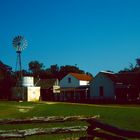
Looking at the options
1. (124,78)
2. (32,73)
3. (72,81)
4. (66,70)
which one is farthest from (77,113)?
(32,73)

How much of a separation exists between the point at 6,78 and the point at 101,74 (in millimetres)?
23157

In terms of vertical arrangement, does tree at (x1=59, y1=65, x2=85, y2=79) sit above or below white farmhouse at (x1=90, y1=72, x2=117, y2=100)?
above

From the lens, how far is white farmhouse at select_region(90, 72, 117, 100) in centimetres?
6382

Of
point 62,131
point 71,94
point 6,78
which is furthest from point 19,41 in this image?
point 62,131

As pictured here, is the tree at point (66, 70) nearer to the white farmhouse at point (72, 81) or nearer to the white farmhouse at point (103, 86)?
the white farmhouse at point (72, 81)

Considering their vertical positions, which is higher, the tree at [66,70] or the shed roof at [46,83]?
the tree at [66,70]

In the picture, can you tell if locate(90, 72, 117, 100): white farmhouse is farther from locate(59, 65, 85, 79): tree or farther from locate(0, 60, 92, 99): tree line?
locate(59, 65, 85, 79): tree

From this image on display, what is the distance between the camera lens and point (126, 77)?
2554 inches

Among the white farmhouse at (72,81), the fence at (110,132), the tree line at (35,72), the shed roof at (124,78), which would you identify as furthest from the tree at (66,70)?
the fence at (110,132)

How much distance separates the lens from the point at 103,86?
6481cm

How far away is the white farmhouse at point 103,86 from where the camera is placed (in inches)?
2512

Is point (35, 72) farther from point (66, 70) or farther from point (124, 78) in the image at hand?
point (124, 78)

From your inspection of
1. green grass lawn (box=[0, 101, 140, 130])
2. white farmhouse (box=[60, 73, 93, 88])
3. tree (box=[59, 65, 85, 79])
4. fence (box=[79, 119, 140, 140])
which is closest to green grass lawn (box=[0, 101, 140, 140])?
green grass lawn (box=[0, 101, 140, 130])

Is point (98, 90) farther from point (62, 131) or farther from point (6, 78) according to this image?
point (62, 131)
